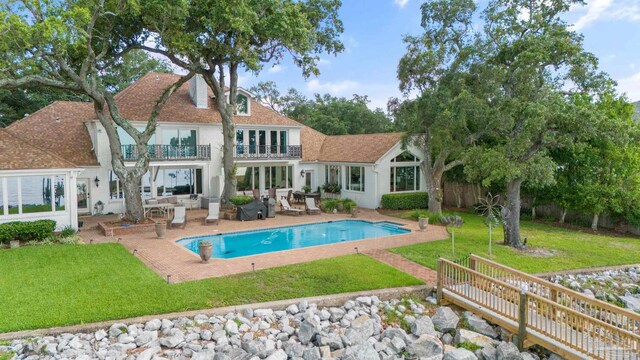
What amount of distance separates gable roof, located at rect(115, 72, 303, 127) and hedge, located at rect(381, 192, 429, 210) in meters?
8.69

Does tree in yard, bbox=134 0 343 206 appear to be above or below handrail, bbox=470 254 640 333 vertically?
above

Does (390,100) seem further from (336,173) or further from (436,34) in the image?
(336,173)

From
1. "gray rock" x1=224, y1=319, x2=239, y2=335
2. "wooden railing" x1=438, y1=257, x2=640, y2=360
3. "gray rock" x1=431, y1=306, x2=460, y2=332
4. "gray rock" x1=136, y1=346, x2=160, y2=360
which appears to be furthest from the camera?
"gray rock" x1=431, y1=306, x2=460, y2=332

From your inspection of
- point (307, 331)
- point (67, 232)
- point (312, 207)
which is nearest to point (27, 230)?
point (67, 232)

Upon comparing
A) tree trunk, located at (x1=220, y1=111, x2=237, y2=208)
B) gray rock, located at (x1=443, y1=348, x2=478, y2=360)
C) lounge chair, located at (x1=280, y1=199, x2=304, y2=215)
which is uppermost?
tree trunk, located at (x1=220, y1=111, x2=237, y2=208)

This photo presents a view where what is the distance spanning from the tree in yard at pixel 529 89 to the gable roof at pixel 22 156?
643 inches

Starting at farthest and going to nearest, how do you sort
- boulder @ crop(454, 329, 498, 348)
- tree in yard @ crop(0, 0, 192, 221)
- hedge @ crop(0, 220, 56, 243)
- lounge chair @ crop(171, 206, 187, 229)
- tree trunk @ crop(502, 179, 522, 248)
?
lounge chair @ crop(171, 206, 187, 229) → tree trunk @ crop(502, 179, 522, 248) → hedge @ crop(0, 220, 56, 243) → tree in yard @ crop(0, 0, 192, 221) → boulder @ crop(454, 329, 498, 348)

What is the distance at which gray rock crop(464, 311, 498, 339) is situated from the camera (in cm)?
872

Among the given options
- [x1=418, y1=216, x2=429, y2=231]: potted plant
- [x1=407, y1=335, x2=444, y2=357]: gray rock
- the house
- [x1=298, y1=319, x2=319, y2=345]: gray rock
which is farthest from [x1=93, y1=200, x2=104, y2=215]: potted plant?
[x1=407, y1=335, x2=444, y2=357]: gray rock

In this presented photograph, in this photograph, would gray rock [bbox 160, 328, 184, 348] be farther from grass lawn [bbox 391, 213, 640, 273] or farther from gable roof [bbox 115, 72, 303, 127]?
gable roof [bbox 115, 72, 303, 127]

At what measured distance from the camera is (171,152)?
76.0 feet

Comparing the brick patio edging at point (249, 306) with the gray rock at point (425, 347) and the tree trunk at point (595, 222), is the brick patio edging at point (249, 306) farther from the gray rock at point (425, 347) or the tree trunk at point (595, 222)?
the tree trunk at point (595, 222)

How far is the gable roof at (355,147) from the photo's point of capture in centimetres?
2453

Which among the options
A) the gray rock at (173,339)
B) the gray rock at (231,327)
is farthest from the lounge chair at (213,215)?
the gray rock at (173,339)
